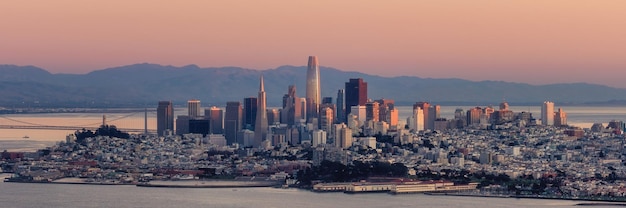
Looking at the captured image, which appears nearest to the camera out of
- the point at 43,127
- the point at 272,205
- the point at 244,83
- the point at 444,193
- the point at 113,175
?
the point at 272,205

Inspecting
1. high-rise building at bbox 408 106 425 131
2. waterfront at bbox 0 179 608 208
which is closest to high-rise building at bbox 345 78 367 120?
high-rise building at bbox 408 106 425 131

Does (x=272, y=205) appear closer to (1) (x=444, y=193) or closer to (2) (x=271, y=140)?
(1) (x=444, y=193)

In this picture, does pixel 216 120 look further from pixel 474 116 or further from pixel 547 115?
pixel 547 115

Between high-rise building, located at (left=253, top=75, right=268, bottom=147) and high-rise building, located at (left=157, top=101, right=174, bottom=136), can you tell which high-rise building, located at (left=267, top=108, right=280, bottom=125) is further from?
high-rise building, located at (left=157, top=101, right=174, bottom=136)

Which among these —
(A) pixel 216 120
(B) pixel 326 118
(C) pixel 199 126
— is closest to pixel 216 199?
(C) pixel 199 126

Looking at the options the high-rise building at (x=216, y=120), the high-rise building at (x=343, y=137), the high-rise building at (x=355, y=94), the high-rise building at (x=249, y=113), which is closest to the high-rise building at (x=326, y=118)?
the high-rise building at (x=249, y=113)

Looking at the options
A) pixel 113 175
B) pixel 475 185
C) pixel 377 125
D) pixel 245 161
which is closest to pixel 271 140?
pixel 377 125

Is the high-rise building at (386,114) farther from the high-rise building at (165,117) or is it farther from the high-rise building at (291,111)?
the high-rise building at (165,117)
